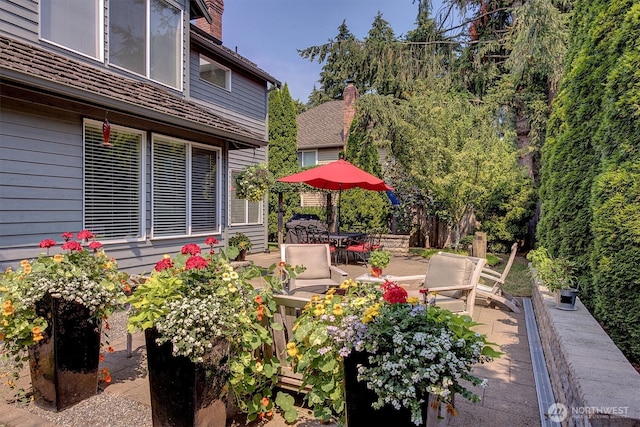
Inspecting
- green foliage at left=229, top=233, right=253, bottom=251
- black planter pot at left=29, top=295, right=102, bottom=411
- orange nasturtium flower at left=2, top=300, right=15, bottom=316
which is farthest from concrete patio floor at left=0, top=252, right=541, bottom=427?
green foliage at left=229, top=233, right=253, bottom=251

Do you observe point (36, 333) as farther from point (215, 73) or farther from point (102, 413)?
point (215, 73)

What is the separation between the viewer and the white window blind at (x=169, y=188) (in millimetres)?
6188

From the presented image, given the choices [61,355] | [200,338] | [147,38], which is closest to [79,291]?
[61,355]

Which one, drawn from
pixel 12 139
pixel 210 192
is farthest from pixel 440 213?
pixel 12 139

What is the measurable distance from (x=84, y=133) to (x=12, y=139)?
0.89m

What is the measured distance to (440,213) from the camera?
12016 millimetres

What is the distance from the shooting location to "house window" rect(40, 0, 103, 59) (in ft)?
16.5

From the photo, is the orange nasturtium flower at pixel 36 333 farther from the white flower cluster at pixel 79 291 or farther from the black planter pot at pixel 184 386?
the black planter pot at pixel 184 386

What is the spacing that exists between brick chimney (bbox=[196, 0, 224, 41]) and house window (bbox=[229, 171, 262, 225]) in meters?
4.49

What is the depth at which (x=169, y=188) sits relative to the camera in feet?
21.0

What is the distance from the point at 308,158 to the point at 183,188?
39.4 feet

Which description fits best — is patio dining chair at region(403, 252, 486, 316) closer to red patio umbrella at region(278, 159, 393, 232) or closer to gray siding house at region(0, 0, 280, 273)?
red patio umbrella at region(278, 159, 393, 232)

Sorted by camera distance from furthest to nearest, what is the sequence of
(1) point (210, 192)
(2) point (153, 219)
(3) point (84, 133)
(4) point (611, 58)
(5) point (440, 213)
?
1. (5) point (440, 213)
2. (1) point (210, 192)
3. (2) point (153, 219)
4. (3) point (84, 133)
5. (4) point (611, 58)

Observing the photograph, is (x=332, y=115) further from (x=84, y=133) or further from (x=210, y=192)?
(x=84, y=133)
